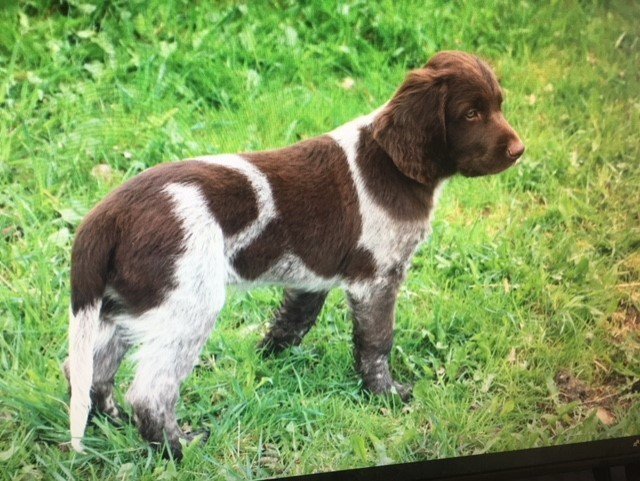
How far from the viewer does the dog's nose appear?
2098 mm

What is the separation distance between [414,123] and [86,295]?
80 cm

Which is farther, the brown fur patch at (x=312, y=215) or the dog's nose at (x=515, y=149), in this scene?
the dog's nose at (x=515, y=149)

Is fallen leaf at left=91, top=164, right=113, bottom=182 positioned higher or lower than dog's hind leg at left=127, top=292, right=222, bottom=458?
higher

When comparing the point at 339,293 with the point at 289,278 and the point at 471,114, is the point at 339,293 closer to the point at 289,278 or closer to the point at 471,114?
the point at 289,278

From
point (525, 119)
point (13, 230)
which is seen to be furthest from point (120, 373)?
point (525, 119)

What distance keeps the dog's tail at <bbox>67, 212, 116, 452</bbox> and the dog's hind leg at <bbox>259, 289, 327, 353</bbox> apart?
1.39 ft

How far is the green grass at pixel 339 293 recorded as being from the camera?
6.05 feet

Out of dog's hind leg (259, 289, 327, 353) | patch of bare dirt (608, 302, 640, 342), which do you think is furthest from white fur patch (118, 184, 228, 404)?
patch of bare dirt (608, 302, 640, 342)

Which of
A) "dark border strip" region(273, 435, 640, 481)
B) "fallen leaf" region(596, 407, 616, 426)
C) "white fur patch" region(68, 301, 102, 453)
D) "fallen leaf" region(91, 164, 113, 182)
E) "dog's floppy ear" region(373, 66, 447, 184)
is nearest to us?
"white fur patch" region(68, 301, 102, 453)

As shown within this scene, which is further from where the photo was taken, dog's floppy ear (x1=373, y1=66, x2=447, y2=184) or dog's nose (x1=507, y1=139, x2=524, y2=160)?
dog's nose (x1=507, y1=139, x2=524, y2=160)

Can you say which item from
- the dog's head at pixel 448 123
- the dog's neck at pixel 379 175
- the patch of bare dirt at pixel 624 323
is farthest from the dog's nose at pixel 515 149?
the patch of bare dirt at pixel 624 323

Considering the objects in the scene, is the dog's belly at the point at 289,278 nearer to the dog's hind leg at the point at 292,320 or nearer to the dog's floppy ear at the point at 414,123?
the dog's hind leg at the point at 292,320

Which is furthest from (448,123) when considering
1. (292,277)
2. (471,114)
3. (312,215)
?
(292,277)

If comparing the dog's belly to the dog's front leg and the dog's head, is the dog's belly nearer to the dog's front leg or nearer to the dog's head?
the dog's front leg
